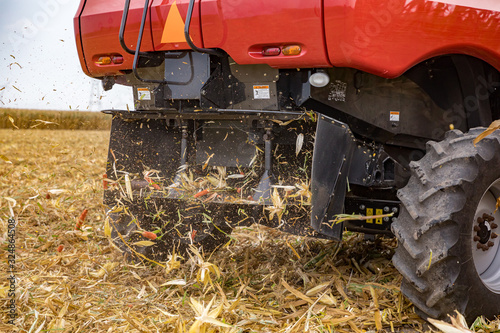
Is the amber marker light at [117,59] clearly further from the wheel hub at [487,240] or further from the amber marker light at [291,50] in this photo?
the wheel hub at [487,240]

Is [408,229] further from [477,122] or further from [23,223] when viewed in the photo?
[23,223]

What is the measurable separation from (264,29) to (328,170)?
0.90m

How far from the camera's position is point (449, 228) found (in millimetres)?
2646

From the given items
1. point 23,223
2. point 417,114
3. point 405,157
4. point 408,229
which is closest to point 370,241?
point 405,157

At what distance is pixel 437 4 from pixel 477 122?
3.28ft

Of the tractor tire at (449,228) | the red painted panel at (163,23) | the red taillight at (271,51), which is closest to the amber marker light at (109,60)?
the red painted panel at (163,23)

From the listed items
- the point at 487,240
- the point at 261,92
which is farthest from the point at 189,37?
the point at 487,240

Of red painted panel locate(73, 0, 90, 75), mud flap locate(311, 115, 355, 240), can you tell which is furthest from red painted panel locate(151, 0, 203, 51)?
mud flap locate(311, 115, 355, 240)

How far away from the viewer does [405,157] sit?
366cm

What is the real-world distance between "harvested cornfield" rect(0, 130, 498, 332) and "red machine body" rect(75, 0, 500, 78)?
1.16m

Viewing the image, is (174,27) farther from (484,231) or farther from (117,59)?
(484,231)

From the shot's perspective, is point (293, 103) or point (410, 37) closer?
point (410, 37)

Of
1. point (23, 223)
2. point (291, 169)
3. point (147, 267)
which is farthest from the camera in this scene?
point (23, 223)

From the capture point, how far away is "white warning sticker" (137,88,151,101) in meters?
3.95
